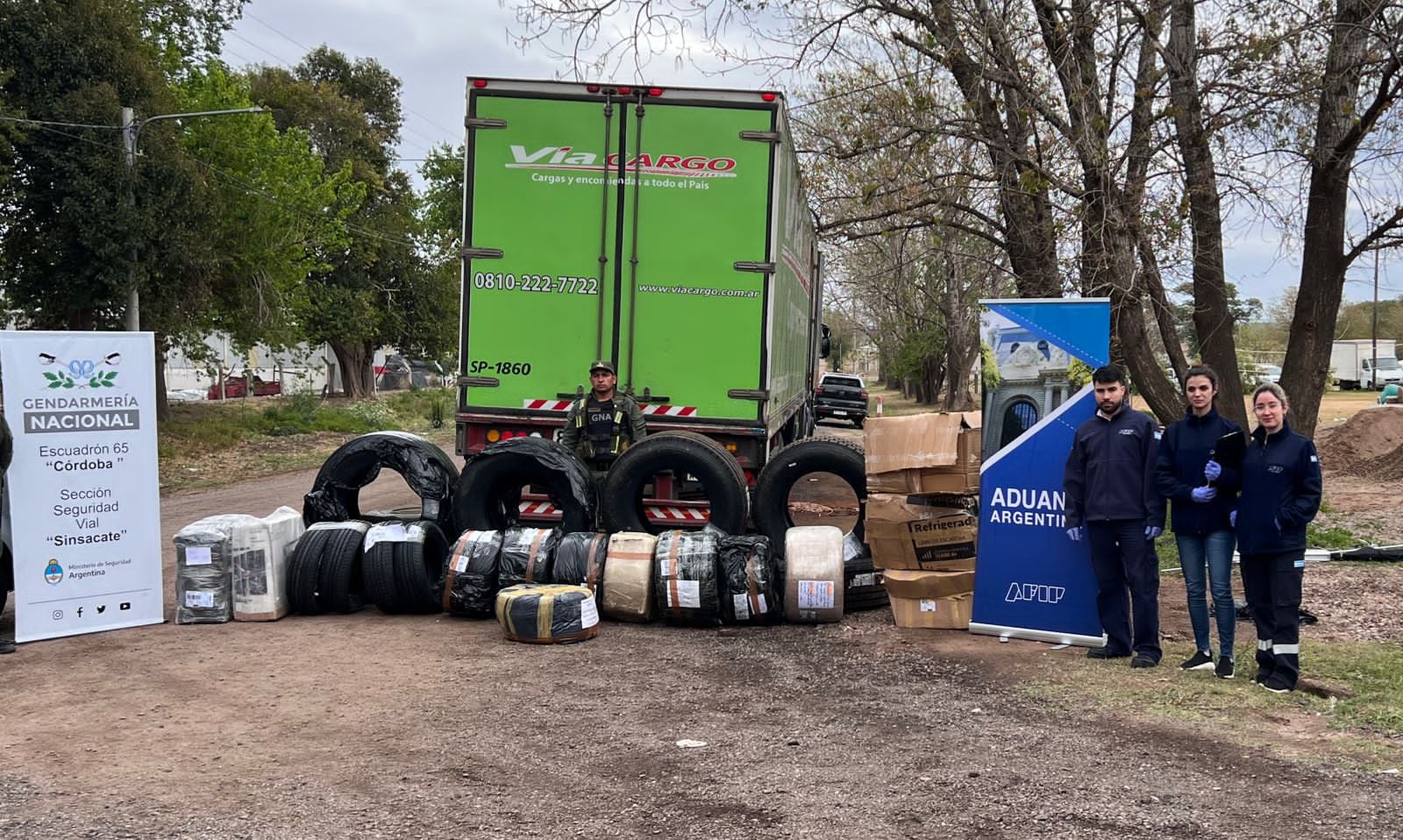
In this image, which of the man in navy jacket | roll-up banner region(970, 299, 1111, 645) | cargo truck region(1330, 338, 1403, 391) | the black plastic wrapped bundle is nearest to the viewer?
the man in navy jacket

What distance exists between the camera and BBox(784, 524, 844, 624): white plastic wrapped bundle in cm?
837

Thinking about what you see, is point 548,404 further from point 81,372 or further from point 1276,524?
point 1276,524

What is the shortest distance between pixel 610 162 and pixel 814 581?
4115 millimetres

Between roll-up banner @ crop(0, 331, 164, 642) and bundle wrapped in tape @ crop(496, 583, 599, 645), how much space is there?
8.47 ft

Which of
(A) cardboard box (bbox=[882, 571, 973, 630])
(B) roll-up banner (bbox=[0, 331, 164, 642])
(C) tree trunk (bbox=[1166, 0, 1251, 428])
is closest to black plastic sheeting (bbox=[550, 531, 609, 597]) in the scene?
(A) cardboard box (bbox=[882, 571, 973, 630])

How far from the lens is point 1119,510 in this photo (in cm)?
732

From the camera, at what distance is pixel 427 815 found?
4.77 meters

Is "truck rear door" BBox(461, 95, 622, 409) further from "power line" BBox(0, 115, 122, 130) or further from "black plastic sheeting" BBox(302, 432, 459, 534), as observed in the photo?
"power line" BBox(0, 115, 122, 130)

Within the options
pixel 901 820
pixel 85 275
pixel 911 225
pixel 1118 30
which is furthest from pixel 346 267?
pixel 901 820

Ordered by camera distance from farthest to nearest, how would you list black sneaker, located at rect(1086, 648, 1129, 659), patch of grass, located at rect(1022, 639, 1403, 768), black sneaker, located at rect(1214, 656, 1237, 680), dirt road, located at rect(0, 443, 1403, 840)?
black sneaker, located at rect(1086, 648, 1129, 659)
black sneaker, located at rect(1214, 656, 1237, 680)
patch of grass, located at rect(1022, 639, 1403, 768)
dirt road, located at rect(0, 443, 1403, 840)

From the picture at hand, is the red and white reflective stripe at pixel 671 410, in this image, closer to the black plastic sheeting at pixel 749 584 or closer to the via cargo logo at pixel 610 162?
the via cargo logo at pixel 610 162

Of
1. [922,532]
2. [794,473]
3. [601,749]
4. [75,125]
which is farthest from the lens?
[75,125]

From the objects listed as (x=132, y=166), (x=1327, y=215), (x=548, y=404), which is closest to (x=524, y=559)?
(x=548, y=404)

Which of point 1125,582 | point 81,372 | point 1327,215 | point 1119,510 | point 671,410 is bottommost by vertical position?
point 1125,582
